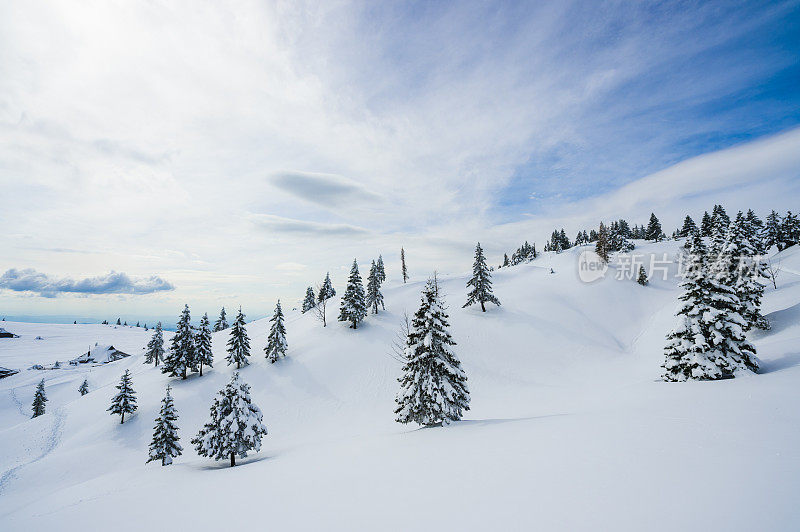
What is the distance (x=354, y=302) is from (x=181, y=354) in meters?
28.3

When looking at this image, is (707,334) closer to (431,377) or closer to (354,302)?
(431,377)

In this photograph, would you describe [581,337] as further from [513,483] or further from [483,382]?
[513,483]

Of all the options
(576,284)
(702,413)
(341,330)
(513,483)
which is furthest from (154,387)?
(576,284)

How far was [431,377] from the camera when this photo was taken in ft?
55.8

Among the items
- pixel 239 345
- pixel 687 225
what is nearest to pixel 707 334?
pixel 239 345

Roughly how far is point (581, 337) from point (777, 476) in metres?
44.0

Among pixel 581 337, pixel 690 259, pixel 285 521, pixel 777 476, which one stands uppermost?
pixel 690 259

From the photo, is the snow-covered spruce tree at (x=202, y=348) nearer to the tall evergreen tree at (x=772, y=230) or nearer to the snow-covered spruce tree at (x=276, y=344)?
the snow-covered spruce tree at (x=276, y=344)

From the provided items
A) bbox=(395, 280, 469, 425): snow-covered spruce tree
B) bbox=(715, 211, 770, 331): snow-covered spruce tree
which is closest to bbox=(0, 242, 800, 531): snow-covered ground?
bbox=(395, 280, 469, 425): snow-covered spruce tree

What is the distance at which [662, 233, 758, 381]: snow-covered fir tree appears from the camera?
19.1 m

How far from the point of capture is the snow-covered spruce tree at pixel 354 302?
54.2 m

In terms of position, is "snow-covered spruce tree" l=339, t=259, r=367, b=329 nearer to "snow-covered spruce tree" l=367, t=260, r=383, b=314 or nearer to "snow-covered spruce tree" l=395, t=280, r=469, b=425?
"snow-covered spruce tree" l=367, t=260, r=383, b=314

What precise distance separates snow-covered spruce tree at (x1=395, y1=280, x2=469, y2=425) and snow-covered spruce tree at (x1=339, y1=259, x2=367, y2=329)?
121 ft

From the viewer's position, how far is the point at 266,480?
11664mm
